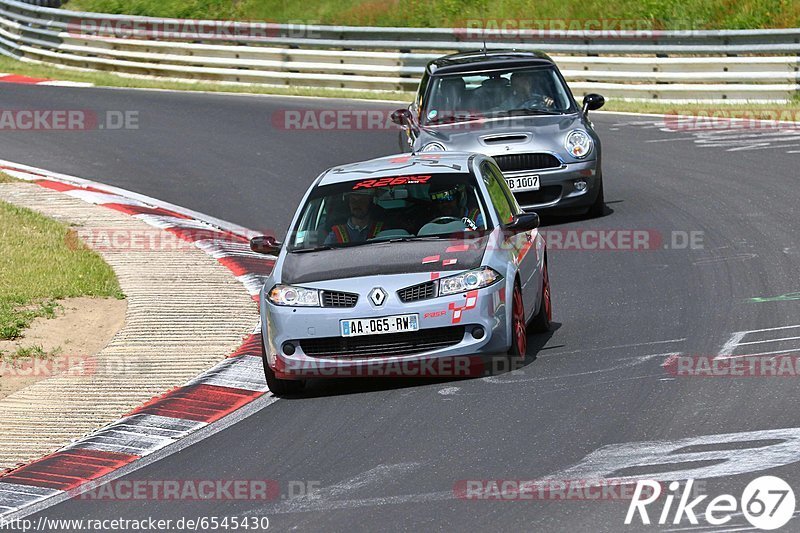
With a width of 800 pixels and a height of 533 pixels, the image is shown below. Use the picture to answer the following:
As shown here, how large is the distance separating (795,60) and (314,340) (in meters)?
15.3

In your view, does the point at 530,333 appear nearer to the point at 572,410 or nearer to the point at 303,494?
the point at 572,410

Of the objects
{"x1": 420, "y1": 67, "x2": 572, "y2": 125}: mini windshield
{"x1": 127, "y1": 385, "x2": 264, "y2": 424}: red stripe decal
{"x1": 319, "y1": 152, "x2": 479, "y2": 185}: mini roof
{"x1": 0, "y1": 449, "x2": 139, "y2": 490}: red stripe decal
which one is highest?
{"x1": 420, "y1": 67, "x2": 572, "y2": 125}: mini windshield

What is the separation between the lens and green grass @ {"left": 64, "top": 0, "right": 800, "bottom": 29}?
89.5ft

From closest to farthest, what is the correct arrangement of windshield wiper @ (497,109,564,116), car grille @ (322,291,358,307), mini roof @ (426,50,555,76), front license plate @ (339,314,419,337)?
front license plate @ (339,314,419,337), car grille @ (322,291,358,307), windshield wiper @ (497,109,564,116), mini roof @ (426,50,555,76)

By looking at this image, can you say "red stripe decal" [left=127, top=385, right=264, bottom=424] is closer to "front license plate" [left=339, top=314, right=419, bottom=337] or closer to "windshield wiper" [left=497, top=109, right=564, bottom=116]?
"front license plate" [left=339, top=314, right=419, bottom=337]

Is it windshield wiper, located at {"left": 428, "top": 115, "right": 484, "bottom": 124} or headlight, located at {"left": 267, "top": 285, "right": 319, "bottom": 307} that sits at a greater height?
windshield wiper, located at {"left": 428, "top": 115, "right": 484, "bottom": 124}

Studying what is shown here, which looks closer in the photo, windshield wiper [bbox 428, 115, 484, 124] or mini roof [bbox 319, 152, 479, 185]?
mini roof [bbox 319, 152, 479, 185]

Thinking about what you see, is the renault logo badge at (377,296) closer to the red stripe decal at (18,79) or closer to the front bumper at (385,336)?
the front bumper at (385,336)

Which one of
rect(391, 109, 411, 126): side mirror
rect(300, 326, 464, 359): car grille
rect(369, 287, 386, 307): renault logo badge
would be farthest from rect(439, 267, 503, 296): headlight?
rect(391, 109, 411, 126): side mirror

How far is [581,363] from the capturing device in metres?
9.33

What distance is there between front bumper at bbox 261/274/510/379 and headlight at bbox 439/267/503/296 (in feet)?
0.16

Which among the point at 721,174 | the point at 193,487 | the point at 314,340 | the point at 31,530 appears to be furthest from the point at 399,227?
the point at 721,174

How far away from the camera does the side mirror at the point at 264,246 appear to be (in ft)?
32.4

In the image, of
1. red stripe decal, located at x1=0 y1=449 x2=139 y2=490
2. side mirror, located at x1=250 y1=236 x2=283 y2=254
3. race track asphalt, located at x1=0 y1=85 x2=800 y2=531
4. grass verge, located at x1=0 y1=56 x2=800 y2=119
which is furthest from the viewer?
grass verge, located at x1=0 y1=56 x2=800 y2=119
